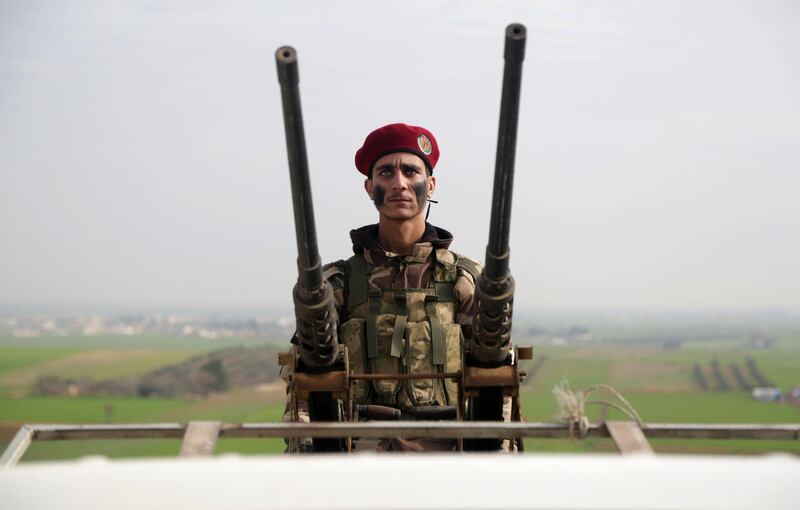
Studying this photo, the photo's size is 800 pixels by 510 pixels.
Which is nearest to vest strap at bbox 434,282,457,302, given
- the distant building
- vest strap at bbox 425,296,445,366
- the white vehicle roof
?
vest strap at bbox 425,296,445,366

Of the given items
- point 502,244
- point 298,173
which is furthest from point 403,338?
point 298,173

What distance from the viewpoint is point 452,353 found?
5.60m

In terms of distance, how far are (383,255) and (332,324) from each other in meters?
1.37

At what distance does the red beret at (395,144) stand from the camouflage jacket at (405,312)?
1.57 ft

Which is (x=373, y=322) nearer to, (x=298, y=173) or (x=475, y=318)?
(x=475, y=318)

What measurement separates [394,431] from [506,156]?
1.54m

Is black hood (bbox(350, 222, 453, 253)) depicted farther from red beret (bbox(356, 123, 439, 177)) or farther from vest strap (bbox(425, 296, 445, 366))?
vest strap (bbox(425, 296, 445, 366))

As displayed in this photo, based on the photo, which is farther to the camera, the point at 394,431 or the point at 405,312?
the point at 405,312

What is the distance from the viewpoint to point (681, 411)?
55.4 metres

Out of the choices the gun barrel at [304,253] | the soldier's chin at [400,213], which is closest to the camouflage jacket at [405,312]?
the soldier's chin at [400,213]

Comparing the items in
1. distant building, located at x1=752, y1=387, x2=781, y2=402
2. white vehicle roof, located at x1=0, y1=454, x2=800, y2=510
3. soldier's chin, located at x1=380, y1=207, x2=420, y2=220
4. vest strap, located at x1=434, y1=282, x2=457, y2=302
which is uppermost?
distant building, located at x1=752, y1=387, x2=781, y2=402

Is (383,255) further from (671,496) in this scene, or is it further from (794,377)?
(794,377)

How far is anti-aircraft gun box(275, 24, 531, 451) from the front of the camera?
390 cm

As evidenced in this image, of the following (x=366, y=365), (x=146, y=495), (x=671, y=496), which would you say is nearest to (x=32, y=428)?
(x=146, y=495)
